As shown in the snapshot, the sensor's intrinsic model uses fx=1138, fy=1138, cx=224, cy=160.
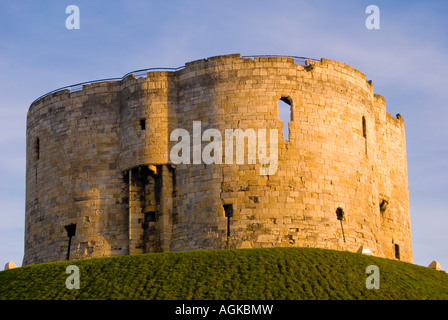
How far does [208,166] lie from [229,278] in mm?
6862

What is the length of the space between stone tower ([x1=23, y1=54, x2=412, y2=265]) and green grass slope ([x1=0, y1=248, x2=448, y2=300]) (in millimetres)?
2644

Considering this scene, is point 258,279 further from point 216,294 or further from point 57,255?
point 57,255

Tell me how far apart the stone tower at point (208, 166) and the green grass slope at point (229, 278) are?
2.64m

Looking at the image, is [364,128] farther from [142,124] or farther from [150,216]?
[150,216]

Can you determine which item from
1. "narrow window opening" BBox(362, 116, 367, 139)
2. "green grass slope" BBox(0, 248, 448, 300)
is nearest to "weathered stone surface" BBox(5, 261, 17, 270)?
"green grass slope" BBox(0, 248, 448, 300)

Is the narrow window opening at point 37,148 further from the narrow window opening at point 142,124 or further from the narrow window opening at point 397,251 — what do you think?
the narrow window opening at point 397,251

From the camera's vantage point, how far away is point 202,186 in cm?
4588

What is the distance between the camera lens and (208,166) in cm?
4588

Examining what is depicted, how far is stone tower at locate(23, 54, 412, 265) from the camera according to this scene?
45281 mm

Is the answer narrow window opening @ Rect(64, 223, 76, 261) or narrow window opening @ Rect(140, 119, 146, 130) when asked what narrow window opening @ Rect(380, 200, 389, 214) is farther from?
narrow window opening @ Rect(64, 223, 76, 261)

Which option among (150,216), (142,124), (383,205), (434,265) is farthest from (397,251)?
(142,124)
